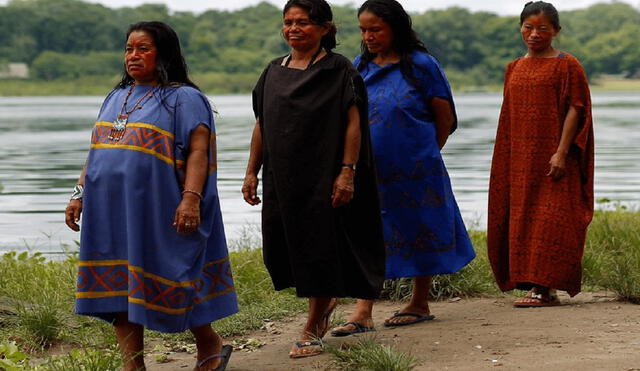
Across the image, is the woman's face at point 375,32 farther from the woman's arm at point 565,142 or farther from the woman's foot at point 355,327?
the woman's foot at point 355,327

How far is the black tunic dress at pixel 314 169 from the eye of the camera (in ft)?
17.4

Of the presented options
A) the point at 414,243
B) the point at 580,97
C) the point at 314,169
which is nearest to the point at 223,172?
the point at 580,97

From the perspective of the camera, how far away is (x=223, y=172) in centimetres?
2123

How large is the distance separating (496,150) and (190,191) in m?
2.63

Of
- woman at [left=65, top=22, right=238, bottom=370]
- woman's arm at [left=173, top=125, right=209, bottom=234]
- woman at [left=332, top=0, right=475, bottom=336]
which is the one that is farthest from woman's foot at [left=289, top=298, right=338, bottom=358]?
woman's arm at [left=173, top=125, right=209, bottom=234]

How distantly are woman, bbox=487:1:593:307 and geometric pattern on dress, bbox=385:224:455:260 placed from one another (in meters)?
0.73

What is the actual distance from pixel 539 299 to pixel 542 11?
1.71 m

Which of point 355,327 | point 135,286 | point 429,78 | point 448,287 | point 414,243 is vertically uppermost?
point 429,78

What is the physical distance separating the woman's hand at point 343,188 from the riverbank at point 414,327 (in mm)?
748

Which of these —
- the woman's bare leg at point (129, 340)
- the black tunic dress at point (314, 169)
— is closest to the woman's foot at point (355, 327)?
the black tunic dress at point (314, 169)

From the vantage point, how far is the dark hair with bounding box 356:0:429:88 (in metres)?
5.98

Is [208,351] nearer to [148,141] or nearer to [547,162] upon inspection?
[148,141]

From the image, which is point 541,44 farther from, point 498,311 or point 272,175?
point 272,175

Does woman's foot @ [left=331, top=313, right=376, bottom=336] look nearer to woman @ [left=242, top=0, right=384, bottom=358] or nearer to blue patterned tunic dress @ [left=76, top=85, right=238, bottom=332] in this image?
woman @ [left=242, top=0, right=384, bottom=358]
